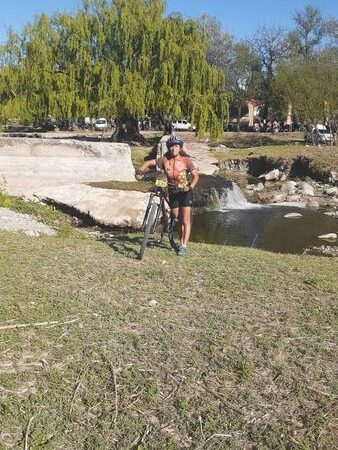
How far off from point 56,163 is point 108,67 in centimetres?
1354

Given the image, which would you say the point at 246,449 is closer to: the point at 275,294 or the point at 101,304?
the point at 101,304

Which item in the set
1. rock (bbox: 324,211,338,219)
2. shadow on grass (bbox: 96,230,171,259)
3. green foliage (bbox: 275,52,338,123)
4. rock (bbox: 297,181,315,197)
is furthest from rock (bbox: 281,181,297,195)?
shadow on grass (bbox: 96,230,171,259)

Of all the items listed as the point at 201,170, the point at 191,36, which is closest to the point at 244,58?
the point at 191,36

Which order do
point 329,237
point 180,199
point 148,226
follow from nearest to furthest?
point 148,226, point 180,199, point 329,237

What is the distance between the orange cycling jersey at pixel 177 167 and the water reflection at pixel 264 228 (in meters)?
6.73

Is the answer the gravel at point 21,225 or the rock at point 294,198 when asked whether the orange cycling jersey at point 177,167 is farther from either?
the rock at point 294,198

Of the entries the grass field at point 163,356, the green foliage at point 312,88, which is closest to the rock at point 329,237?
the grass field at point 163,356

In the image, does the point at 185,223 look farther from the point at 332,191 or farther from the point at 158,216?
the point at 332,191

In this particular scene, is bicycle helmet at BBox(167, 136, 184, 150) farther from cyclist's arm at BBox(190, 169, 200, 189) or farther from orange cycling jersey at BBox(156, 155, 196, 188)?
cyclist's arm at BBox(190, 169, 200, 189)

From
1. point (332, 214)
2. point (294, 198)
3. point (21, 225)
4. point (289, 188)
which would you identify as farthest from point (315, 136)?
point (21, 225)

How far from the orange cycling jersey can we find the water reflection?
6725mm

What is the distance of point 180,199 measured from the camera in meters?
7.99

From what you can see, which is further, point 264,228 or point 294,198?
point 294,198

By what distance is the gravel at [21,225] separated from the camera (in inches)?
383
